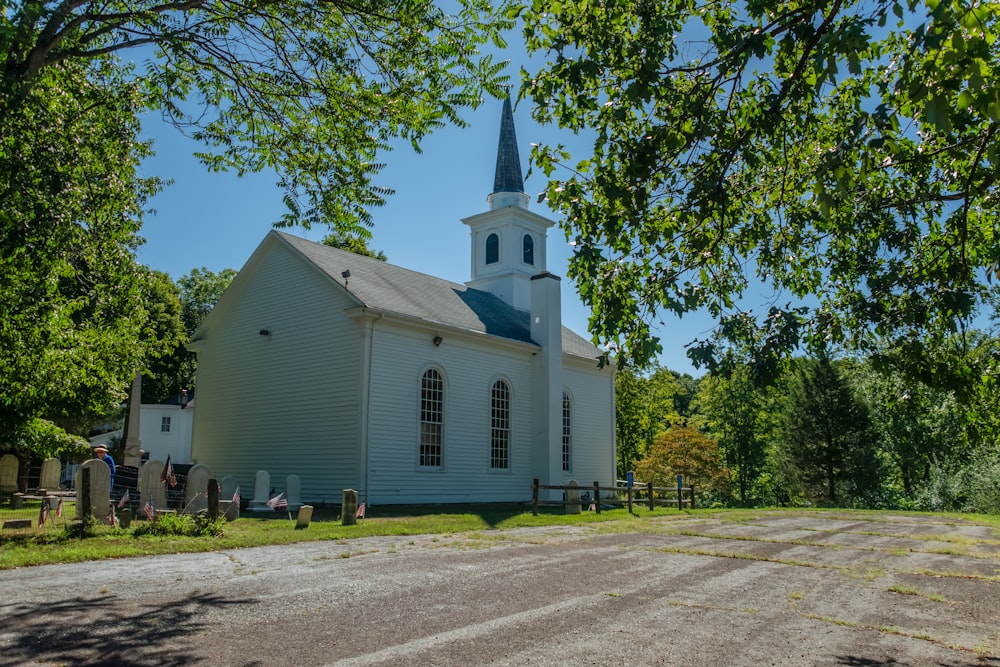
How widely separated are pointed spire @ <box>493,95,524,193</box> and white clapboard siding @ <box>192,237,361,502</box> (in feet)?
37.8

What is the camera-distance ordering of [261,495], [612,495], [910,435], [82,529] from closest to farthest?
[82,529], [261,495], [612,495], [910,435]

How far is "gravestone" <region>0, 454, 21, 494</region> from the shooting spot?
21562 millimetres

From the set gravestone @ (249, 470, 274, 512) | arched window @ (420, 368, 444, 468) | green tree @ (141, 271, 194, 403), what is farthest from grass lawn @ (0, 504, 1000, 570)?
green tree @ (141, 271, 194, 403)

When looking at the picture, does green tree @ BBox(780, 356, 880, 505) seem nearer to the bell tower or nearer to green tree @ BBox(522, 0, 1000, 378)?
the bell tower

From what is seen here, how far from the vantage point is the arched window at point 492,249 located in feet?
98.2

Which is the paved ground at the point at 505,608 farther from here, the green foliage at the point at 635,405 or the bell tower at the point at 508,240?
the green foliage at the point at 635,405

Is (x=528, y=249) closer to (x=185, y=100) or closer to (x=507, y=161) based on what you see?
(x=507, y=161)

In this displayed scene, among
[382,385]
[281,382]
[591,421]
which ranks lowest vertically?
[591,421]

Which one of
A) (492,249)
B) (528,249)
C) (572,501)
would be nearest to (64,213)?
(572,501)

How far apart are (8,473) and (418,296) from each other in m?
13.8

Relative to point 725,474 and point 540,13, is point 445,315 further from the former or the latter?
point 725,474

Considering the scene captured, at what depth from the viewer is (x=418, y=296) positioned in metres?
23.5

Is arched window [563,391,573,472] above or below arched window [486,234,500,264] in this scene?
below

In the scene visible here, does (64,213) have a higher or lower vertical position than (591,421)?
higher
